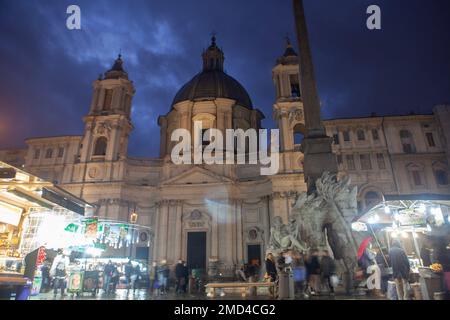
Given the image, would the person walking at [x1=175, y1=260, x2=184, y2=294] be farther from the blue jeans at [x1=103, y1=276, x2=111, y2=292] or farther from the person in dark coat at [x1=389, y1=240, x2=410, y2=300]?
the person in dark coat at [x1=389, y1=240, x2=410, y2=300]

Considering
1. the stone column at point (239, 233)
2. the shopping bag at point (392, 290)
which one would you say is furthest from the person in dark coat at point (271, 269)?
the stone column at point (239, 233)

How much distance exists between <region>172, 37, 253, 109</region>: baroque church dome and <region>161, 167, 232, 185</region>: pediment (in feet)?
27.7

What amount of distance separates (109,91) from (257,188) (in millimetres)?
17344

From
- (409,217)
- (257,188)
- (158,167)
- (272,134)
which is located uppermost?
(272,134)

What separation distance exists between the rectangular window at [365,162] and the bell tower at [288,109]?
5.46 m

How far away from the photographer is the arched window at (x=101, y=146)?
97.7ft

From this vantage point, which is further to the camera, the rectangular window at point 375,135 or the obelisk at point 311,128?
the rectangular window at point 375,135

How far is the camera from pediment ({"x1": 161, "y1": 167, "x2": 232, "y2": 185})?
27438mm

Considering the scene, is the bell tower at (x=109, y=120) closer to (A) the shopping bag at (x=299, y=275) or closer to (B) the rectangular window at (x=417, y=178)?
(A) the shopping bag at (x=299, y=275)

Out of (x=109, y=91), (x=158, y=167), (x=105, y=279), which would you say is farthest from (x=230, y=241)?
(x=109, y=91)

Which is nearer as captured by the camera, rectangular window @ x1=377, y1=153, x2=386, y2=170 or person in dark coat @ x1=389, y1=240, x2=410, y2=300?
person in dark coat @ x1=389, y1=240, x2=410, y2=300

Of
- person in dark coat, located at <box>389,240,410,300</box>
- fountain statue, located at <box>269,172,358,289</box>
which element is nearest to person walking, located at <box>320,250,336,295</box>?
fountain statue, located at <box>269,172,358,289</box>

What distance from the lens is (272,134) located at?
96.0 feet
